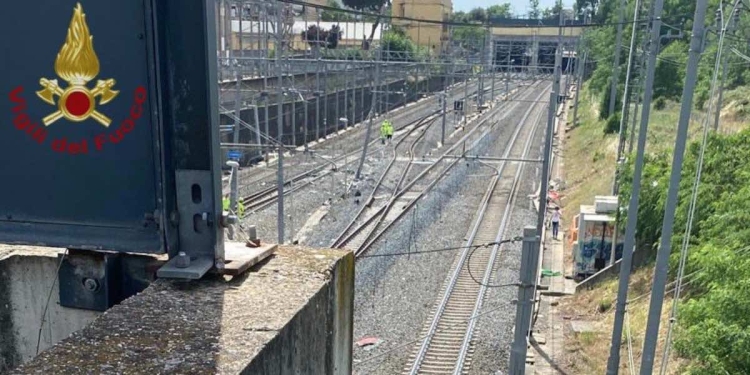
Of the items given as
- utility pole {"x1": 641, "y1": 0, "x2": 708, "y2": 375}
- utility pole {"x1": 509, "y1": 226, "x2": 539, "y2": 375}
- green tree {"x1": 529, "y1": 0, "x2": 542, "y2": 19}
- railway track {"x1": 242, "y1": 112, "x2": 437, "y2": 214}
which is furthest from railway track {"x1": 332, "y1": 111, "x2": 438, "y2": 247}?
green tree {"x1": 529, "y1": 0, "x2": 542, "y2": 19}

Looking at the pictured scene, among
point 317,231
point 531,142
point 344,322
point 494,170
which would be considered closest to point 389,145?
point 494,170

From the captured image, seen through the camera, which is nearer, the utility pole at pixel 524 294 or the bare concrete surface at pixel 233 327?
the bare concrete surface at pixel 233 327

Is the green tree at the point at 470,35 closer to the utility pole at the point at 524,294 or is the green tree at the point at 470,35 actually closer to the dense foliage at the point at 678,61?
the dense foliage at the point at 678,61

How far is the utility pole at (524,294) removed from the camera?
650cm

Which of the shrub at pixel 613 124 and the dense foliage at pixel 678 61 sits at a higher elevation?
the dense foliage at pixel 678 61

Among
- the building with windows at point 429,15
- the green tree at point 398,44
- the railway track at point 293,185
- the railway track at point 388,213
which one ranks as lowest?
the railway track at point 388,213

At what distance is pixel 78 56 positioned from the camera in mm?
2201

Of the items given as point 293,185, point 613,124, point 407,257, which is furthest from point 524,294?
point 613,124

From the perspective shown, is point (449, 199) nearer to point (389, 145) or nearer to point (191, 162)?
point (389, 145)

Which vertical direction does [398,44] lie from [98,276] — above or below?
above

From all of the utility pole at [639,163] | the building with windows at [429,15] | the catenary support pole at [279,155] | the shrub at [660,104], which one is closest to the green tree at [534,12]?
the building with windows at [429,15]

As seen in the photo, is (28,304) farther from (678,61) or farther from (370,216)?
(678,61)

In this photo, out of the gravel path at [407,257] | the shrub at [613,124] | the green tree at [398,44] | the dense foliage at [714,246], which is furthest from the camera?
the green tree at [398,44]

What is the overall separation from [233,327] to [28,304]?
1136 mm
